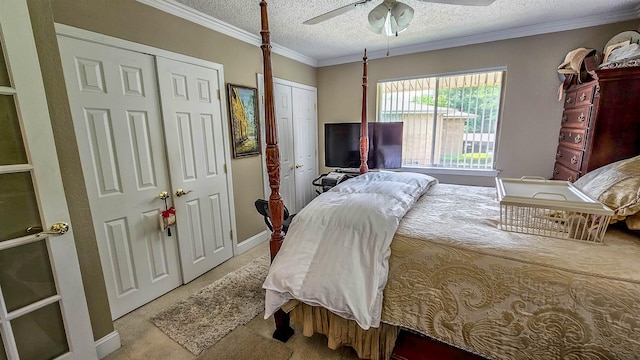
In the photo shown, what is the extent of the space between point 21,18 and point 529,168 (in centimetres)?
433

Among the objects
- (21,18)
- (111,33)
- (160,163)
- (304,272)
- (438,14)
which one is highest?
(438,14)

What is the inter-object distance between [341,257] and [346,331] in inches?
19.6

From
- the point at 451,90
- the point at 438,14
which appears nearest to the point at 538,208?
the point at 438,14

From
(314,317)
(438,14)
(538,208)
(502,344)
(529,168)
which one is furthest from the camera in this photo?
(529,168)

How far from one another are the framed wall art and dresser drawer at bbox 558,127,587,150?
3.19 metres

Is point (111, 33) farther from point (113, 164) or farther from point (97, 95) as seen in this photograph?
point (113, 164)

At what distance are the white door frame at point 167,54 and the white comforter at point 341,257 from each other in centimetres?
153

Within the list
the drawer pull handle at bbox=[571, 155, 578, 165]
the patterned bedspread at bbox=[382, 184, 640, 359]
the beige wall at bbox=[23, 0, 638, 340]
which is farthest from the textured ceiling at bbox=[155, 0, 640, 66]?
the patterned bedspread at bbox=[382, 184, 640, 359]

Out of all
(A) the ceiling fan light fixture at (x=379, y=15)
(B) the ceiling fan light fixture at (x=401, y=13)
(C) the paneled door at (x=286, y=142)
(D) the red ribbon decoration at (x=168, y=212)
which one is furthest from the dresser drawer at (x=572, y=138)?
(D) the red ribbon decoration at (x=168, y=212)

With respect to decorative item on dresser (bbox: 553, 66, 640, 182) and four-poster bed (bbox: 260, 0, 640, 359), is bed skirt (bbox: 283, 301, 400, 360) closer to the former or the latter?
four-poster bed (bbox: 260, 0, 640, 359)

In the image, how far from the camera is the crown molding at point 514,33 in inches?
98.6

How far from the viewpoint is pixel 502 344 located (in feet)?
3.75

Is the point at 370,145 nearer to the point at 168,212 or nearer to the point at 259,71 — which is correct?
the point at 259,71

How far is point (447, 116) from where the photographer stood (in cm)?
345
